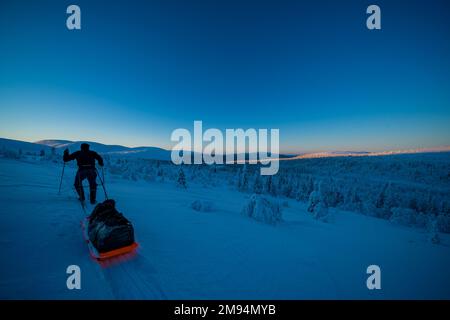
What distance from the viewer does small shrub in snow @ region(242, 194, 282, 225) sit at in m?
6.44

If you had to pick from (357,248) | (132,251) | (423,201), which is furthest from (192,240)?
(423,201)

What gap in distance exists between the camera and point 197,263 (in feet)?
10.3

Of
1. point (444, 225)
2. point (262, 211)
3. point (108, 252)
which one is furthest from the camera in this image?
point (444, 225)

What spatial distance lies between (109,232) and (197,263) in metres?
1.64

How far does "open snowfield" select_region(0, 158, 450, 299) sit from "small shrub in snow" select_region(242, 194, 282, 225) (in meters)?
0.95

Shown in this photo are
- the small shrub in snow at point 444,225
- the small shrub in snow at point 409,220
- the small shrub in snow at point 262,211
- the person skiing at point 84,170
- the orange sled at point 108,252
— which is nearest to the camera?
the orange sled at point 108,252

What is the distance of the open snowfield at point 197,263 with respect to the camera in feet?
7.91

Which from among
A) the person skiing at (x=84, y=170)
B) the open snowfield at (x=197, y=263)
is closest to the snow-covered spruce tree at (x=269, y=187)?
the open snowfield at (x=197, y=263)

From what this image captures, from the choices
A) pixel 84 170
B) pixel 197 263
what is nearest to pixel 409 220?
pixel 197 263

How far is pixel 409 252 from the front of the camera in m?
5.42

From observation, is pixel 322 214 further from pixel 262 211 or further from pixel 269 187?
pixel 269 187

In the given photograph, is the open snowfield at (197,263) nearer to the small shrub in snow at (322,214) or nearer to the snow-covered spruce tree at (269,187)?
the small shrub in snow at (322,214)

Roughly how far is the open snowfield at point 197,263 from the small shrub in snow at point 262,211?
0.95 metres
